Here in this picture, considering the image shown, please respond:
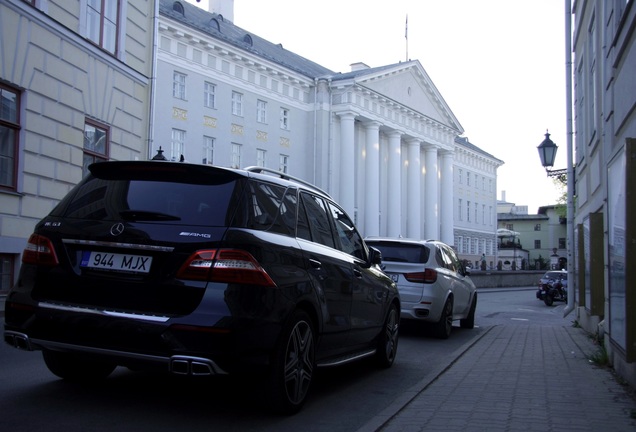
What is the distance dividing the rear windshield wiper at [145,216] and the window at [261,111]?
4322cm

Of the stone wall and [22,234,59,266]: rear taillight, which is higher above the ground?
[22,234,59,266]: rear taillight

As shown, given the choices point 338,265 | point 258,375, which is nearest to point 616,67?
point 338,265

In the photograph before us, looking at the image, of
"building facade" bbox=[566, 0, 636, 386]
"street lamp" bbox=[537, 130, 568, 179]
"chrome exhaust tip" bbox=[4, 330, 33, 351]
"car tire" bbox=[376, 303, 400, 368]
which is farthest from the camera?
"street lamp" bbox=[537, 130, 568, 179]

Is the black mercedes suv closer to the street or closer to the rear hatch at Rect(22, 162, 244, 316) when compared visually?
the rear hatch at Rect(22, 162, 244, 316)

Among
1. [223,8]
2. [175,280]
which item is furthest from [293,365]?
[223,8]

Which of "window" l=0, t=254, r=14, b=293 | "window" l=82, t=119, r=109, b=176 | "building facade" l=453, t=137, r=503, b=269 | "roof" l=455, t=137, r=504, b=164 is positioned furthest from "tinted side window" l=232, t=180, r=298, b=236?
"roof" l=455, t=137, r=504, b=164

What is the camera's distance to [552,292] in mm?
30734

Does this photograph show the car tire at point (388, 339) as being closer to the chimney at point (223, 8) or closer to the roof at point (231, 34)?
the roof at point (231, 34)

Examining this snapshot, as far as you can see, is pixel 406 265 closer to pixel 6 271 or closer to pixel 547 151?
pixel 6 271

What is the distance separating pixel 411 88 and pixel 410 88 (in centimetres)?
25

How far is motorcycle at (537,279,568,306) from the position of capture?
30.7m

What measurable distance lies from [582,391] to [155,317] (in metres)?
4.40

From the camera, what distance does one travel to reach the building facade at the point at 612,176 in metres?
5.90

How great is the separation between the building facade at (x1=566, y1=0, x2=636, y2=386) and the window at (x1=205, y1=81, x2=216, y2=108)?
31598 mm
